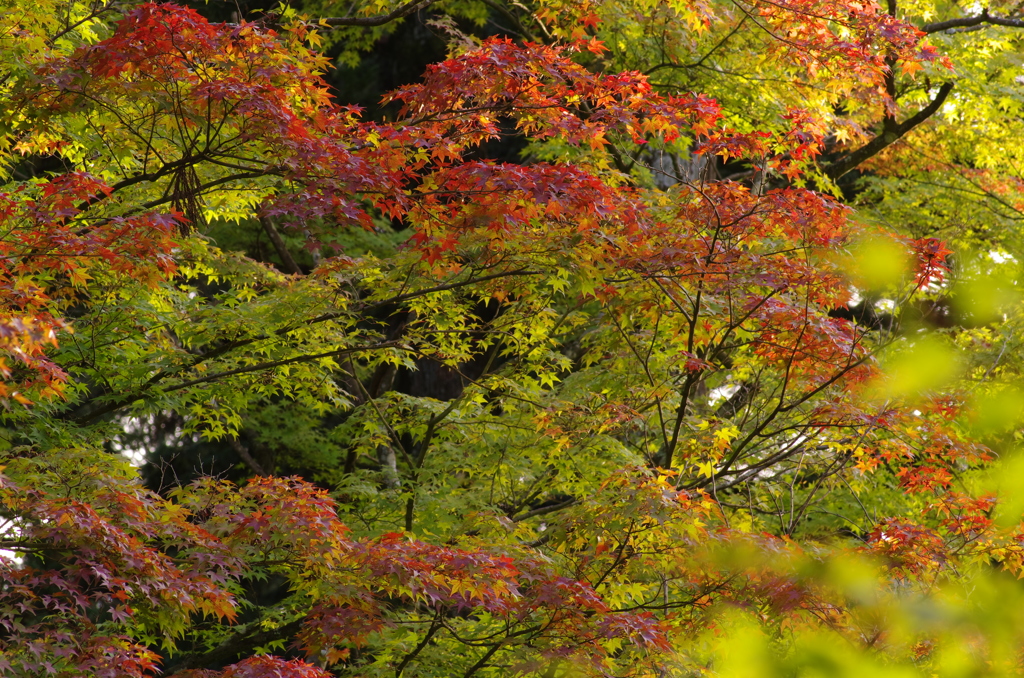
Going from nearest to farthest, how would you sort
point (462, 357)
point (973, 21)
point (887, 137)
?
point (462, 357) < point (973, 21) < point (887, 137)

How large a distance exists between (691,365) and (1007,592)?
15.1ft

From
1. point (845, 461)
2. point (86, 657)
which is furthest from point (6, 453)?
point (845, 461)

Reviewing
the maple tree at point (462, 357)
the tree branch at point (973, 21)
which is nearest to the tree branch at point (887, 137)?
the tree branch at point (973, 21)

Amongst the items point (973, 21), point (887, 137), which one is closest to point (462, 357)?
point (887, 137)

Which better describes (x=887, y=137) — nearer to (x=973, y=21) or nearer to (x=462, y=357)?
(x=973, y=21)

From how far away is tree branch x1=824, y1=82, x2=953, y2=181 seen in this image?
9898 millimetres

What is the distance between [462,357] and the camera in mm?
7066

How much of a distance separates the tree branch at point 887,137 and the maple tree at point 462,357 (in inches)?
61.1

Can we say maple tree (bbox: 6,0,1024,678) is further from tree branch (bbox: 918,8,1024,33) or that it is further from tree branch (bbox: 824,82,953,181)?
tree branch (bbox: 824,82,953,181)

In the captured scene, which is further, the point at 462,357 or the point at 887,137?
the point at 887,137

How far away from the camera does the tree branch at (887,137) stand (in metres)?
9.90

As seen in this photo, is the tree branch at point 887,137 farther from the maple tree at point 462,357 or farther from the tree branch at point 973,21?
the maple tree at point 462,357

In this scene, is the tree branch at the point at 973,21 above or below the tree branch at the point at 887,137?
above

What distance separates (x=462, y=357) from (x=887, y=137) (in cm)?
592
